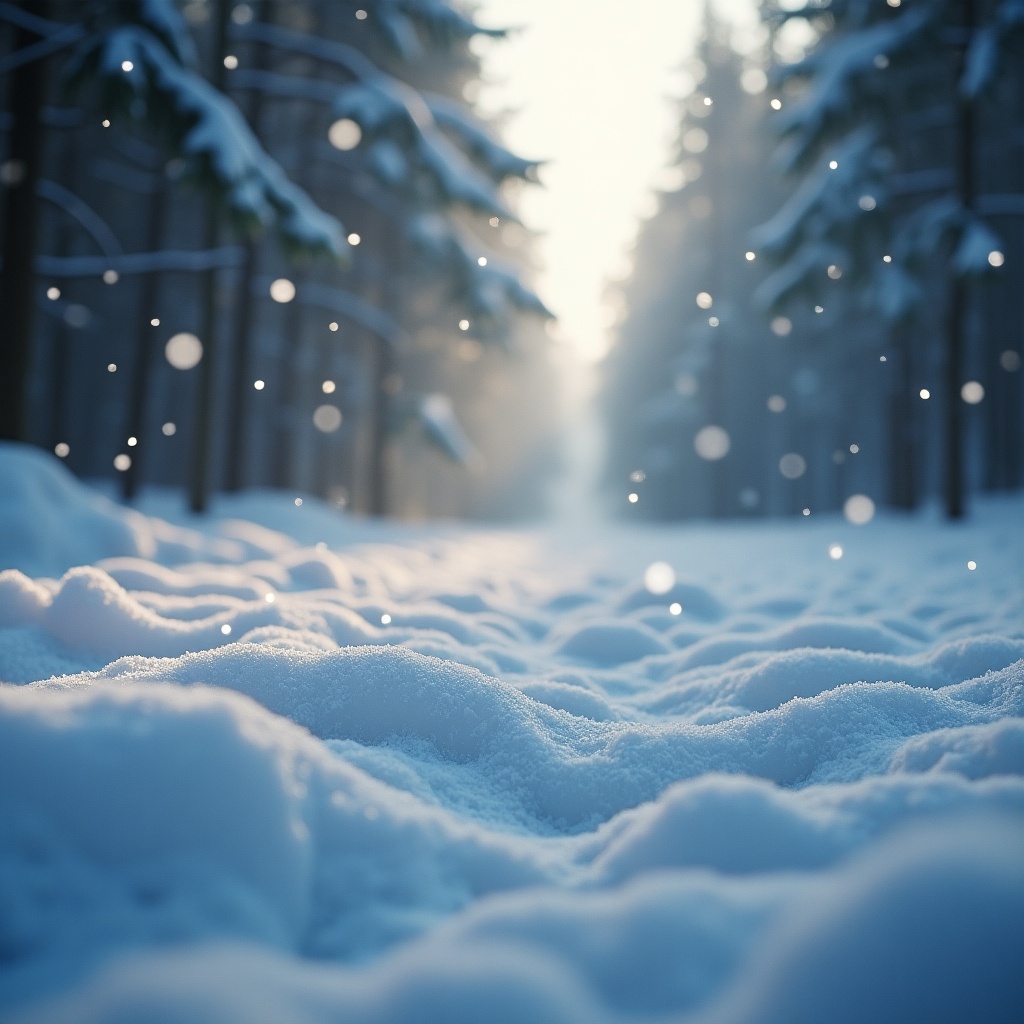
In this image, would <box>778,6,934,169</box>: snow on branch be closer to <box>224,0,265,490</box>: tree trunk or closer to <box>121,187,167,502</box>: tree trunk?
<box>224,0,265,490</box>: tree trunk

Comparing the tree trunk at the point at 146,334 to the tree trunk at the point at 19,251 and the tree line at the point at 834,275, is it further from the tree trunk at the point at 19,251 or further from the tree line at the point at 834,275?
the tree line at the point at 834,275

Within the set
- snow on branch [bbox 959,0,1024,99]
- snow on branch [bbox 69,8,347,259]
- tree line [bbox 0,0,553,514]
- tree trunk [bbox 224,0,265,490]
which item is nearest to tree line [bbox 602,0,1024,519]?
snow on branch [bbox 959,0,1024,99]

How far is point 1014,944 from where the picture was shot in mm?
912

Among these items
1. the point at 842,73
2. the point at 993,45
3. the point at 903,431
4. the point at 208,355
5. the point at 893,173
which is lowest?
the point at 903,431

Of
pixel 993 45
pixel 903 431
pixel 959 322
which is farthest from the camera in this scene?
pixel 903 431

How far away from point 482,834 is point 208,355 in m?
8.44

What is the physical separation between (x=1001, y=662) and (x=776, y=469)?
88.7 feet

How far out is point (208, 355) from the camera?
8688mm

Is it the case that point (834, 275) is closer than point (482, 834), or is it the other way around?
point (482, 834)

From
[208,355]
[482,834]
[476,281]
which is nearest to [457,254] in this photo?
[476,281]

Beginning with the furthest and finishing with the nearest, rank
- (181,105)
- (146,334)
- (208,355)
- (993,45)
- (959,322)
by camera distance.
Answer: (146,334) < (959,322) < (208,355) < (993,45) < (181,105)

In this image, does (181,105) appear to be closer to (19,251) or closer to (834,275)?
(19,251)

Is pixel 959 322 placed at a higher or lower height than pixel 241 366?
higher

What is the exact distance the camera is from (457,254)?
464 inches
